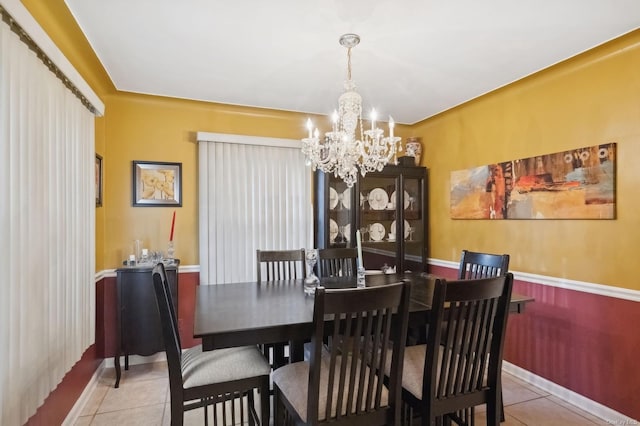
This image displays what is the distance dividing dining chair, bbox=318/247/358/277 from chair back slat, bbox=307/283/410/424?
1.24 m

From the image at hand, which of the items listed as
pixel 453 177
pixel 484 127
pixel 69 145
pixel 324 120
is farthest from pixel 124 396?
pixel 484 127

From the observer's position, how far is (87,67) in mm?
2498

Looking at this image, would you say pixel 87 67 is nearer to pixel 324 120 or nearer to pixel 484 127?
pixel 324 120

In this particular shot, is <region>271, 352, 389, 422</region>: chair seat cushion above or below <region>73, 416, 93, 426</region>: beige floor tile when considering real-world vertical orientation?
above

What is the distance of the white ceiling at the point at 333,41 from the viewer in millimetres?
1835

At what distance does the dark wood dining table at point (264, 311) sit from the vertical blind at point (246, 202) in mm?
1081

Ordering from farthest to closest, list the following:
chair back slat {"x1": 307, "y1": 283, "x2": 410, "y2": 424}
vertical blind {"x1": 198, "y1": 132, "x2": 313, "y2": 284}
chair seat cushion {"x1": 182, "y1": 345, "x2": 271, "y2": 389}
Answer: vertical blind {"x1": 198, "y1": 132, "x2": 313, "y2": 284}, chair seat cushion {"x1": 182, "y1": 345, "x2": 271, "y2": 389}, chair back slat {"x1": 307, "y1": 283, "x2": 410, "y2": 424}

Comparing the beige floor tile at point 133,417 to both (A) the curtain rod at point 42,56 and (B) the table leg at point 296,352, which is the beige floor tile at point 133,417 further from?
(A) the curtain rod at point 42,56

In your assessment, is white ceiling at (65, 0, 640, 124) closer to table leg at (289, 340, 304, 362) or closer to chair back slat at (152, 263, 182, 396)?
chair back slat at (152, 263, 182, 396)

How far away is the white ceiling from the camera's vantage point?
1.83 m

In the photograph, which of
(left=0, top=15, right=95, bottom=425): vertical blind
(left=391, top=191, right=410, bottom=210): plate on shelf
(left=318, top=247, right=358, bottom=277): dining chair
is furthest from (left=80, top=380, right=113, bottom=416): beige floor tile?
(left=391, top=191, right=410, bottom=210): plate on shelf

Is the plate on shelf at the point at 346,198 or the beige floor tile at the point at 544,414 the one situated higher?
the plate on shelf at the point at 346,198

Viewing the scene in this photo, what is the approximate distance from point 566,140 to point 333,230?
6.97 feet

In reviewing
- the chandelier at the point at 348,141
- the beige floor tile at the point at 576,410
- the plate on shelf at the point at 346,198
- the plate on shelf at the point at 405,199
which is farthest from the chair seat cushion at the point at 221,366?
the plate on shelf at the point at 405,199
